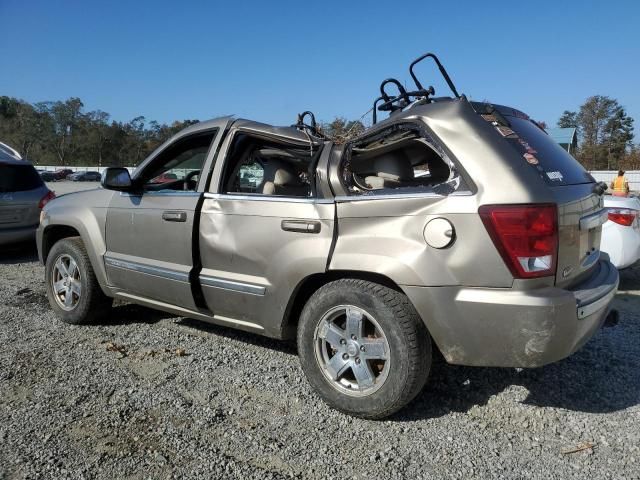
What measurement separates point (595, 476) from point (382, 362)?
3.80 feet

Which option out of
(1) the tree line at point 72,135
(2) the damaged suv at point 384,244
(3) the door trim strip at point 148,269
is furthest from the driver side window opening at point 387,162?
(1) the tree line at point 72,135

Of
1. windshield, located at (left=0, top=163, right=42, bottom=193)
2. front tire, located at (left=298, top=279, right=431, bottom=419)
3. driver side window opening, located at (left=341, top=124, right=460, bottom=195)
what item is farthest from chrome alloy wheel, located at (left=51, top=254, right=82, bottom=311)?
windshield, located at (left=0, top=163, right=42, bottom=193)

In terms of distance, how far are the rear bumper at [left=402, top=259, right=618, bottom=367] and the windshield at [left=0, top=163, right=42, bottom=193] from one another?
7.33 meters

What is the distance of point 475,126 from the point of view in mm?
2738

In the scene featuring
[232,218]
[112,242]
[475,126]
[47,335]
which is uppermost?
[475,126]

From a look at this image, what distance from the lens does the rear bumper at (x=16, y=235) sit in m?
7.66

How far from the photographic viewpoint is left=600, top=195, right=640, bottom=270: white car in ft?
18.8

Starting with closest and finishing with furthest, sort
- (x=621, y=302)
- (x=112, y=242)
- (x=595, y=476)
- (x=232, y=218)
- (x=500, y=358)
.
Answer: (x=595, y=476) < (x=500, y=358) < (x=232, y=218) < (x=112, y=242) < (x=621, y=302)

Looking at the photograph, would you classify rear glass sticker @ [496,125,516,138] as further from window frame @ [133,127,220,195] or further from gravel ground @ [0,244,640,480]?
window frame @ [133,127,220,195]

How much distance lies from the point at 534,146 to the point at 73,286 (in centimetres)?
399

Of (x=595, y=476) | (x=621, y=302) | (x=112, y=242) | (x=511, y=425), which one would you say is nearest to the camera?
(x=595, y=476)

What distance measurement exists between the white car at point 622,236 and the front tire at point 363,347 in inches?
159

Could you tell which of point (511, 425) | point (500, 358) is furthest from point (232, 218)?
point (511, 425)

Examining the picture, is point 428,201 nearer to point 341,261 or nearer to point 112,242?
point 341,261
